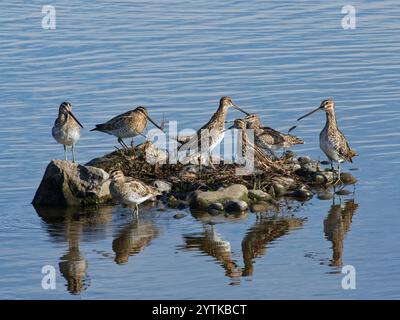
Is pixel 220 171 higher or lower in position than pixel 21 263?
higher

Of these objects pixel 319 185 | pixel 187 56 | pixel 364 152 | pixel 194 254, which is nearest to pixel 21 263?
pixel 194 254

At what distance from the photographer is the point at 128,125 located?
2014cm

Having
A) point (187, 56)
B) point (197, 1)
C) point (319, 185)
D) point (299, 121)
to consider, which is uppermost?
point (197, 1)

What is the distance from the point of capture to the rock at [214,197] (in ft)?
57.4

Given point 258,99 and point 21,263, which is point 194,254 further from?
point 258,99

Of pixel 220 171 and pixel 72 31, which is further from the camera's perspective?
pixel 72 31

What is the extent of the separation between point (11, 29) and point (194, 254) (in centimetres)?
1828

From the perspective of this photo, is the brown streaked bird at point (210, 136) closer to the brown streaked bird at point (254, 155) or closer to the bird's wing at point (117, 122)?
the brown streaked bird at point (254, 155)

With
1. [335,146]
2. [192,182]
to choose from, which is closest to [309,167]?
[335,146]

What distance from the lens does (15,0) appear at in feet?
118

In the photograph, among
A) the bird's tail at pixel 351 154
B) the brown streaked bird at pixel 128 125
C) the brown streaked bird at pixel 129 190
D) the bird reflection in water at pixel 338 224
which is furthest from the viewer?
the brown streaked bird at pixel 128 125

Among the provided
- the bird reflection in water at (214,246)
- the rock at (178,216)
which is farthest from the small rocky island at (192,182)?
the bird reflection in water at (214,246)

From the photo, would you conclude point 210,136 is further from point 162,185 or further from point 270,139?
point 162,185

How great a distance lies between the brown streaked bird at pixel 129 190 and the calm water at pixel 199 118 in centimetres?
32
